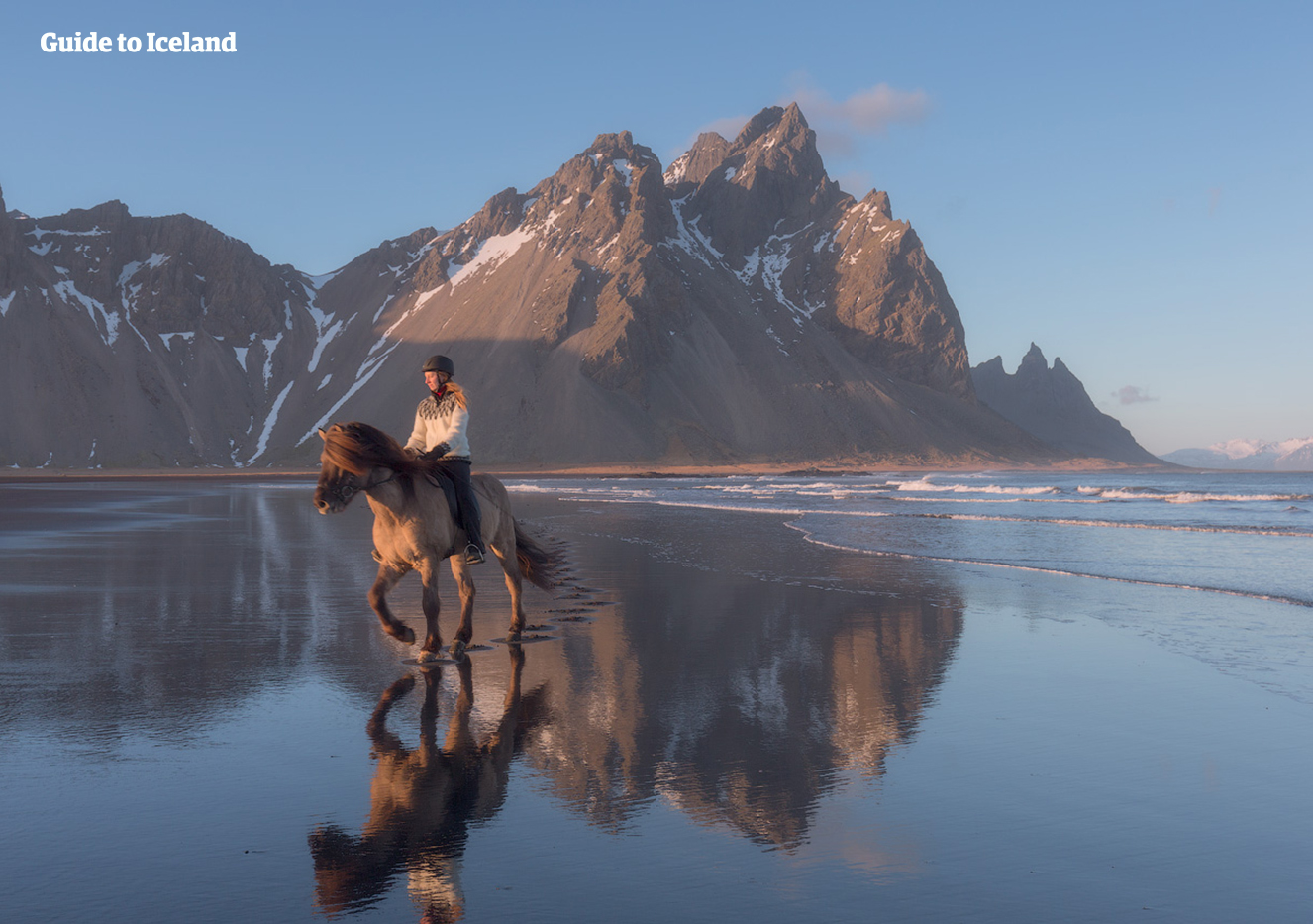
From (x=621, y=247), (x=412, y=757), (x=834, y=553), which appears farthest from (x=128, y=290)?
(x=412, y=757)

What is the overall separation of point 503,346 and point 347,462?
142 metres

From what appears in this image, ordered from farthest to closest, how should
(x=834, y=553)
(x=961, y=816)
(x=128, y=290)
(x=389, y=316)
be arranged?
(x=389, y=316), (x=128, y=290), (x=834, y=553), (x=961, y=816)

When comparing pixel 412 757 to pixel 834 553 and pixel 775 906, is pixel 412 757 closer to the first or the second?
pixel 775 906

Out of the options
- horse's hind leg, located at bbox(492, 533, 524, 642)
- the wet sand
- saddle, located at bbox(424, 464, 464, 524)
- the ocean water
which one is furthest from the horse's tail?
the ocean water

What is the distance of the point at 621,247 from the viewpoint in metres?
165

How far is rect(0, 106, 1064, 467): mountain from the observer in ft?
443

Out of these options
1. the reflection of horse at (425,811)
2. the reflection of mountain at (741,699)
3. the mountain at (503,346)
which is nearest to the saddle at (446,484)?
the reflection of mountain at (741,699)

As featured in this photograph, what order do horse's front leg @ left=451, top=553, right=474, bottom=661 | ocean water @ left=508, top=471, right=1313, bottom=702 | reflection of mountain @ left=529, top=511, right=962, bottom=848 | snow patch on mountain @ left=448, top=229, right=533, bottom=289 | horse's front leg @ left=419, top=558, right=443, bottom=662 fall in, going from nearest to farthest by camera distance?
reflection of mountain @ left=529, top=511, right=962, bottom=848 → horse's front leg @ left=419, top=558, right=443, bottom=662 → horse's front leg @ left=451, top=553, right=474, bottom=661 → ocean water @ left=508, top=471, right=1313, bottom=702 → snow patch on mountain @ left=448, top=229, right=533, bottom=289

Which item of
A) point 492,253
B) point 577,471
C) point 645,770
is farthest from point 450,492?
point 492,253

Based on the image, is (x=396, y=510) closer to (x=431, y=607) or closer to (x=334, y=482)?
(x=334, y=482)

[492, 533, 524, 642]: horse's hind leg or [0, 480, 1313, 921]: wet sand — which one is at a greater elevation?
[492, 533, 524, 642]: horse's hind leg

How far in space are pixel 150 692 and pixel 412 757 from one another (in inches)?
120

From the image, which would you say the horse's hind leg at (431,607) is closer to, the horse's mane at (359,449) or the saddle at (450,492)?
the saddle at (450,492)

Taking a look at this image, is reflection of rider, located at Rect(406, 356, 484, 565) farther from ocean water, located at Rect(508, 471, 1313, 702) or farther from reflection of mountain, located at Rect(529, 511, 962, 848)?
ocean water, located at Rect(508, 471, 1313, 702)
